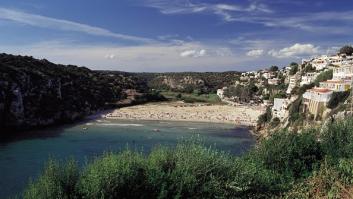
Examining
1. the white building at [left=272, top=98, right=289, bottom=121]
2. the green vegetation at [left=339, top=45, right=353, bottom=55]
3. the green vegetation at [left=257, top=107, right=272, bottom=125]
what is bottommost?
the green vegetation at [left=257, top=107, right=272, bottom=125]

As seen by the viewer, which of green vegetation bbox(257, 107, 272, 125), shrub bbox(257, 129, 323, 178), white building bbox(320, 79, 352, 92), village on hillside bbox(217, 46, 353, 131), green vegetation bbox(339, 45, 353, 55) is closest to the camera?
shrub bbox(257, 129, 323, 178)

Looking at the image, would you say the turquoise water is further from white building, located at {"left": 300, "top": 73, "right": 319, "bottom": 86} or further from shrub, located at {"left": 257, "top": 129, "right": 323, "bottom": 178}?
white building, located at {"left": 300, "top": 73, "right": 319, "bottom": 86}

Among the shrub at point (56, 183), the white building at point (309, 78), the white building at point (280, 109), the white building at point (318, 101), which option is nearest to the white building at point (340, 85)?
the white building at point (318, 101)

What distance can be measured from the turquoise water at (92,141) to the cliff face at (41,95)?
5571mm

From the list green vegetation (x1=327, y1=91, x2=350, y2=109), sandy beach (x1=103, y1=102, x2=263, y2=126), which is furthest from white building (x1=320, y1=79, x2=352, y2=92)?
sandy beach (x1=103, y1=102, x2=263, y2=126)

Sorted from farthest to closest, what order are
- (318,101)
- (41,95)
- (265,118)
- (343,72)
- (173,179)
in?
(41,95) → (265,118) → (343,72) → (318,101) → (173,179)

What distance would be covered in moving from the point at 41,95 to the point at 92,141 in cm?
2692

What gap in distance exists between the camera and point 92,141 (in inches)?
2547

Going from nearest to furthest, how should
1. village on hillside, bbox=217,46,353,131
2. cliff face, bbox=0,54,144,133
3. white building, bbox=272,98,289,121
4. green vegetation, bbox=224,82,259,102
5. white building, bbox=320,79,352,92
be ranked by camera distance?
village on hillside, bbox=217,46,353,131 → white building, bbox=320,79,352,92 → white building, bbox=272,98,289,121 → cliff face, bbox=0,54,144,133 → green vegetation, bbox=224,82,259,102

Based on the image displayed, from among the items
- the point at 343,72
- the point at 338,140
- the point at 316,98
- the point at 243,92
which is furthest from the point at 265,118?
the point at 243,92

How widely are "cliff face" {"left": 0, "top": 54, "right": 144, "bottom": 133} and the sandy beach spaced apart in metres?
7.96

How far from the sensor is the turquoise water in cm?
4330

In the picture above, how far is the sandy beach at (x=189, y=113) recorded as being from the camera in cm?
9794

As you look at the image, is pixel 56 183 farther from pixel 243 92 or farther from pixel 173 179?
pixel 243 92
